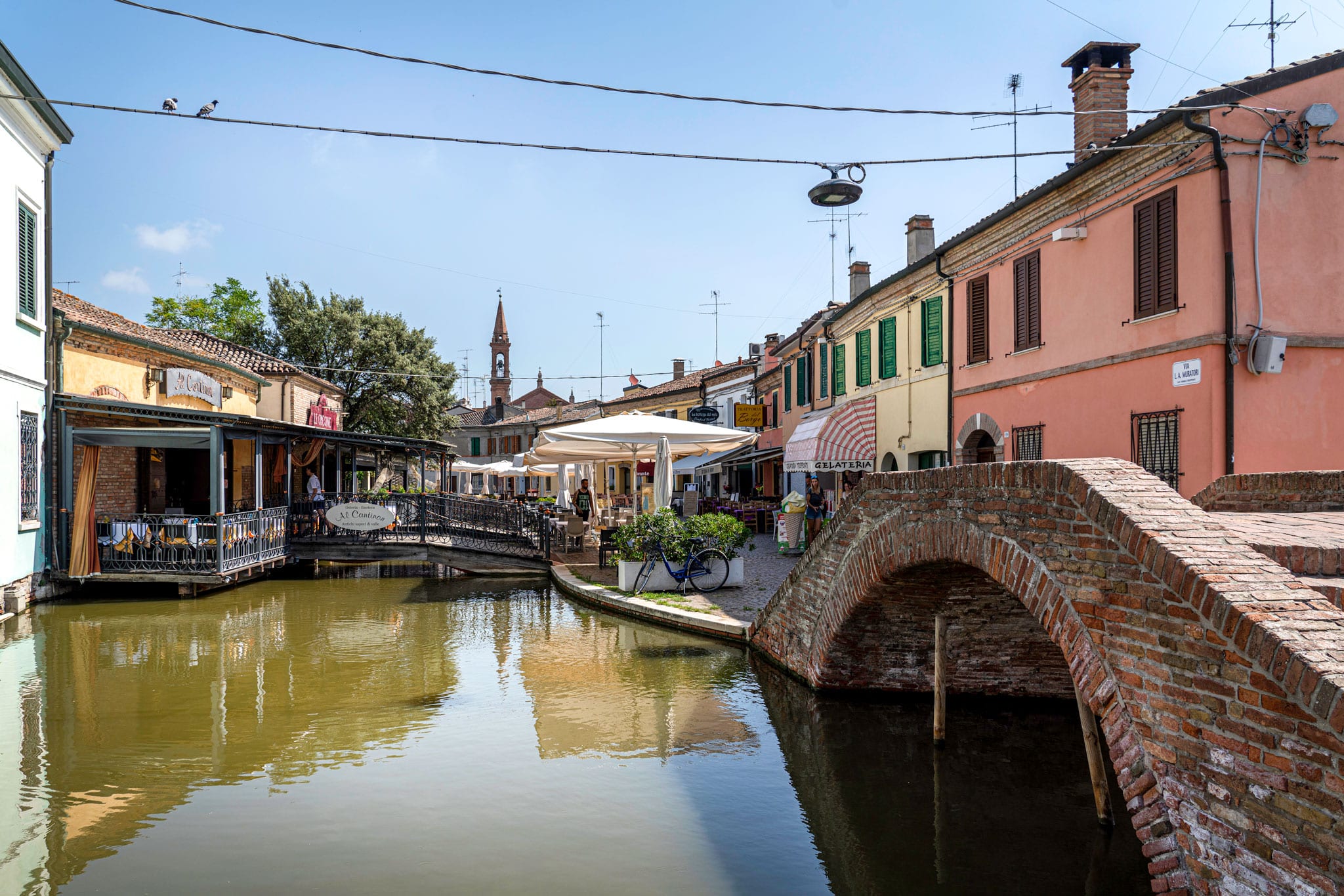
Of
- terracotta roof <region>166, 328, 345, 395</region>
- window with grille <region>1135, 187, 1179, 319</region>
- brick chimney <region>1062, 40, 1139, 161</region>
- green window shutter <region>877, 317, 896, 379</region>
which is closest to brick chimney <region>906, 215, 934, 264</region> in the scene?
green window shutter <region>877, 317, 896, 379</region>

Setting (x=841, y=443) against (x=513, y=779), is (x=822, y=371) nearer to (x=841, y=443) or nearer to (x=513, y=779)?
(x=841, y=443)

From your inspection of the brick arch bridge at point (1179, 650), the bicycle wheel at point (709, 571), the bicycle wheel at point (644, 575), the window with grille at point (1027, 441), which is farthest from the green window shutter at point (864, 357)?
the brick arch bridge at point (1179, 650)

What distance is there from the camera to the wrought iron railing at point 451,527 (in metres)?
17.5

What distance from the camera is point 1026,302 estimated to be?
44.8ft

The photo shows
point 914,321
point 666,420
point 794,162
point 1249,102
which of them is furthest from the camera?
point 914,321

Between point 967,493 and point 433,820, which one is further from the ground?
point 967,493

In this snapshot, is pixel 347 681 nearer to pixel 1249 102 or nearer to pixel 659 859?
pixel 659 859

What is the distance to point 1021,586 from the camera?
5.13 metres

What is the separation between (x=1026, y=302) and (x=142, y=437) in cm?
1415

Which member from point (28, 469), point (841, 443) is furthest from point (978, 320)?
point (28, 469)

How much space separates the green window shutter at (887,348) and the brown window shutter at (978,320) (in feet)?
10.3

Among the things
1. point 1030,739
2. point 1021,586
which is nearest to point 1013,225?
point 1030,739

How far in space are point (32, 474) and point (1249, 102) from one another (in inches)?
670

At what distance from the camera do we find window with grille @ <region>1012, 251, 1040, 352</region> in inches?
526
